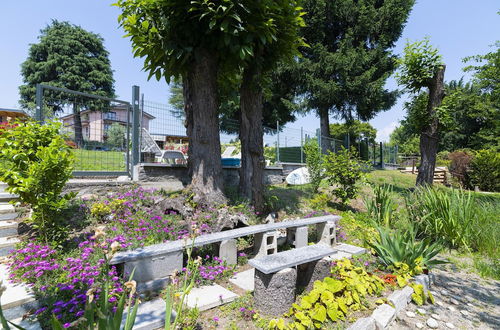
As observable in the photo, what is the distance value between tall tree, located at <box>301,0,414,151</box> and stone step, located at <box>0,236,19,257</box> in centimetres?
1255

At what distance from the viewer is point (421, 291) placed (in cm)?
278

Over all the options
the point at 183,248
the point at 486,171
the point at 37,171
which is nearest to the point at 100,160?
the point at 37,171

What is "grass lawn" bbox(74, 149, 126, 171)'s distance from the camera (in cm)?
559

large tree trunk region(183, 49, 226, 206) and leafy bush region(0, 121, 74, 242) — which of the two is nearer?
leafy bush region(0, 121, 74, 242)

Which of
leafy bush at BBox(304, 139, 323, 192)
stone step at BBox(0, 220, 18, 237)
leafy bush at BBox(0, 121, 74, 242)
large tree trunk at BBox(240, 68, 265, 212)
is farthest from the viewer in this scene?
leafy bush at BBox(304, 139, 323, 192)

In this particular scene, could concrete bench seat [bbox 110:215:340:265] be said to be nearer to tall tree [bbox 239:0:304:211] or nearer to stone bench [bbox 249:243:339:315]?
stone bench [bbox 249:243:339:315]

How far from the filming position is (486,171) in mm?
13422

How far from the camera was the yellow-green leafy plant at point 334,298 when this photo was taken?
6.89 ft

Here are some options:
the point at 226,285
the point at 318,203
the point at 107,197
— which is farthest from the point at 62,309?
the point at 318,203

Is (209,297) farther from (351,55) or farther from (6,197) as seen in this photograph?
(351,55)

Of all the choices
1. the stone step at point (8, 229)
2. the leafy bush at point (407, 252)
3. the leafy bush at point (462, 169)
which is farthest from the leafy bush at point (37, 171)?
the leafy bush at point (462, 169)

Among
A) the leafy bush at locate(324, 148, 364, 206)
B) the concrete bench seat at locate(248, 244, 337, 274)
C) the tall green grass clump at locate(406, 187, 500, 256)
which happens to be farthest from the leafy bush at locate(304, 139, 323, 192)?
the concrete bench seat at locate(248, 244, 337, 274)

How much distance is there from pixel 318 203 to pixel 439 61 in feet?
19.9

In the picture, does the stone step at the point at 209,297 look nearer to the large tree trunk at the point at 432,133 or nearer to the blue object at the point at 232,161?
the blue object at the point at 232,161
